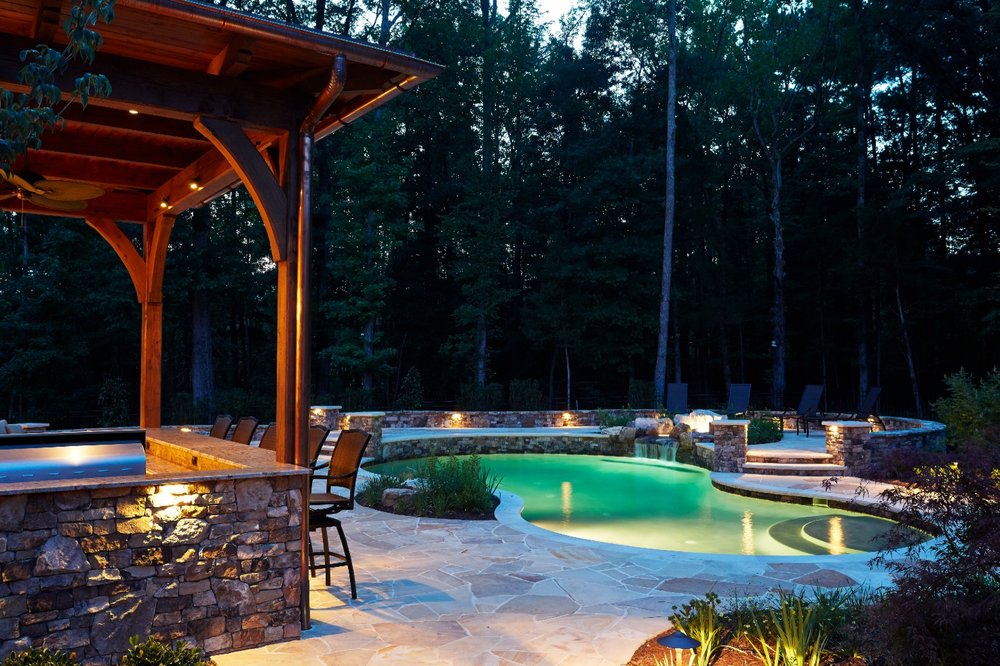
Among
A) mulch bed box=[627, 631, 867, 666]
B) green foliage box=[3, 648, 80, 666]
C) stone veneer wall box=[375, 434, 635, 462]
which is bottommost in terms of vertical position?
stone veneer wall box=[375, 434, 635, 462]

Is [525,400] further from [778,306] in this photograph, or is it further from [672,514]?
[672,514]

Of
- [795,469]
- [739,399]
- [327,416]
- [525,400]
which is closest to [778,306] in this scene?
[739,399]

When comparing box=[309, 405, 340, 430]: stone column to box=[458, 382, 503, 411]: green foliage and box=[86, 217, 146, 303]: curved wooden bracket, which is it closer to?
box=[458, 382, 503, 411]: green foliage

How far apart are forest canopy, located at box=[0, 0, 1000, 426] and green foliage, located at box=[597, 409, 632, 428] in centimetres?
150

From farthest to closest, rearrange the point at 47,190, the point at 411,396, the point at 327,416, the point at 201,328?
the point at 411,396, the point at 201,328, the point at 327,416, the point at 47,190

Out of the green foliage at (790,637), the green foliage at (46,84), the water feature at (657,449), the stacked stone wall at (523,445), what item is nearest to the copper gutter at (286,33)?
the green foliage at (46,84)

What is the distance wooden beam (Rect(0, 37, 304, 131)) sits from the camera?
4059mm

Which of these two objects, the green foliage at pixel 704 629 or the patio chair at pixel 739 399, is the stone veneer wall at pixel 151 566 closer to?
the green foliage at pixel 704 629

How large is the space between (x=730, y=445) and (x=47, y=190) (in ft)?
30.1

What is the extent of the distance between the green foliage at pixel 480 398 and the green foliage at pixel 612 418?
2599 mm

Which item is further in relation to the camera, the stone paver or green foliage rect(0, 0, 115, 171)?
the stone paver

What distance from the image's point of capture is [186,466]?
216 inches

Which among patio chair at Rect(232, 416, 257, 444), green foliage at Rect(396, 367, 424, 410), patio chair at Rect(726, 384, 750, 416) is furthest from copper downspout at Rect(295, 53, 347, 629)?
green foliage at Rect(396, 367, 424, 410)

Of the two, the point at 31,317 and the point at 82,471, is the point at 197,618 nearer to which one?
the point at 82,471
